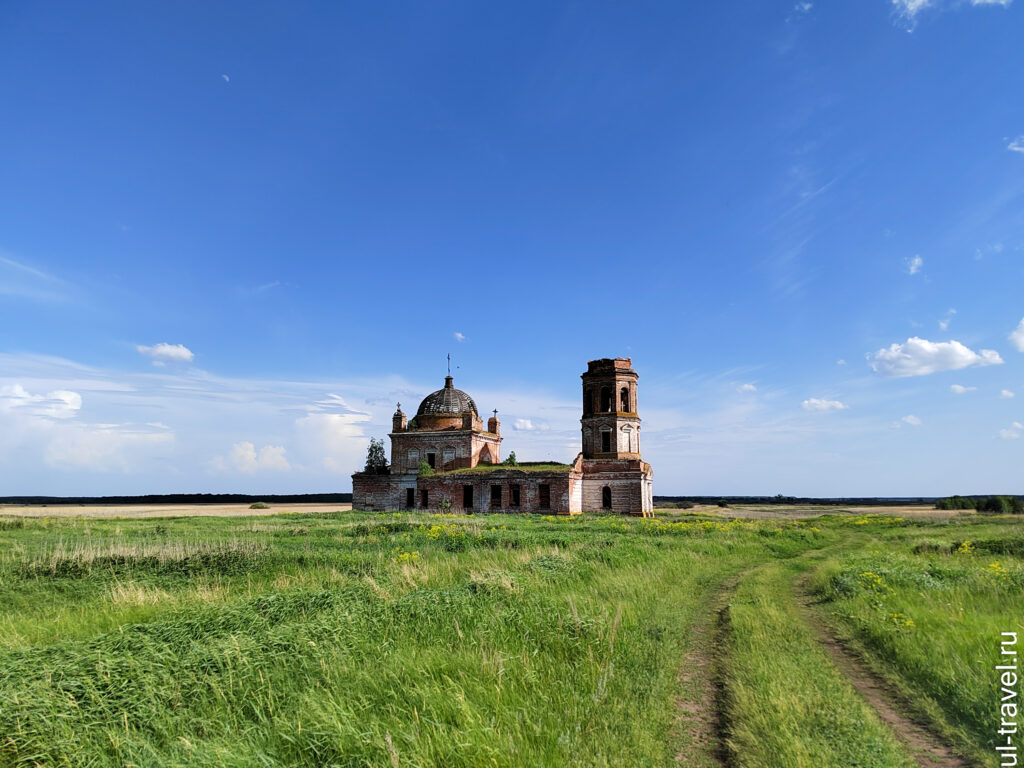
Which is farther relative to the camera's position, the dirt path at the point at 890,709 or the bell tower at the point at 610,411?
the bell tower at the point at 610,411

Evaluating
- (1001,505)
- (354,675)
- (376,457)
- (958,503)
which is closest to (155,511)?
(376,457)

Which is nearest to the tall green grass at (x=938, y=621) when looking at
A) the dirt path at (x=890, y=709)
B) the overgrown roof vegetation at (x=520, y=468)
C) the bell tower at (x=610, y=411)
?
the dirt path at (x=890, y=709)

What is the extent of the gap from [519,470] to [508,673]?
36.9 m

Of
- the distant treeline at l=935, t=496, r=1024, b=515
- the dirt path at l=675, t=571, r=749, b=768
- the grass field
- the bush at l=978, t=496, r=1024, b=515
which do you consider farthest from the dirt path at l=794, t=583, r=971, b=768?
the bush at l=978, t=496, r=1024, b=515

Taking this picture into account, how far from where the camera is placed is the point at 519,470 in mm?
42688

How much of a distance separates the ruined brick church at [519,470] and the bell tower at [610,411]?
3.2 inches

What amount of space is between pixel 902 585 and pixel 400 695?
436 inches

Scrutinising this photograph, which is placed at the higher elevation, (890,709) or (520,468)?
(520,468)

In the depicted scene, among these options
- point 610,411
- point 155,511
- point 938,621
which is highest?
point 610,411

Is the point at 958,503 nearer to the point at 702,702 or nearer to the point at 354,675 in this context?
the point at 702,702

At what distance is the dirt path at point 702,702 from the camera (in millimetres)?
4730

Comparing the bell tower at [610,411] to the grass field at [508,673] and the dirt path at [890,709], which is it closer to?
the grass field at [508,673]

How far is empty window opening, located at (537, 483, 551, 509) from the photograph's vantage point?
41531 millimetres

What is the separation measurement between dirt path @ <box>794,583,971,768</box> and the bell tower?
35.6m
